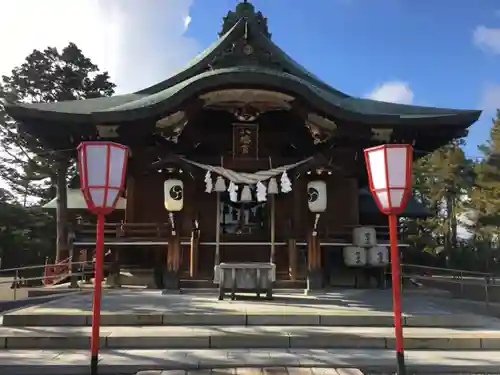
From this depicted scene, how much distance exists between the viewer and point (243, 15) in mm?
14609

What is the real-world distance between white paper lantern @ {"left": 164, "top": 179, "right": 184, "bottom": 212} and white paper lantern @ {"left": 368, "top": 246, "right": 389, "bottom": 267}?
496 centimetres

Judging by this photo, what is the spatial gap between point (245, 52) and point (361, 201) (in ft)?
25.1

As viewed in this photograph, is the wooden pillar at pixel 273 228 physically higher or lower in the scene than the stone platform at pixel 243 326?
higher

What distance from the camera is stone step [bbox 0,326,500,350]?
609cm

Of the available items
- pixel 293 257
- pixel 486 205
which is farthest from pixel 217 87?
pixel 486 205

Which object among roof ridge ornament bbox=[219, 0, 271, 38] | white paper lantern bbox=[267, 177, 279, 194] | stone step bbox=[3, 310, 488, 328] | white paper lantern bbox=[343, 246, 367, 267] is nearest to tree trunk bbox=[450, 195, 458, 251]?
roof ridge ornament bbox=[219, 0, 271, 38]

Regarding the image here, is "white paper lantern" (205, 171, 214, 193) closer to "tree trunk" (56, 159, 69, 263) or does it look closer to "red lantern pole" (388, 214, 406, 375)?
"red lantern pole" (388, 214, 406, 375)

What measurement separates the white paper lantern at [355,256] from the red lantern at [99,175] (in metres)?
7.25

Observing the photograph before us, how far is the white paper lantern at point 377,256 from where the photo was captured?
10703mm

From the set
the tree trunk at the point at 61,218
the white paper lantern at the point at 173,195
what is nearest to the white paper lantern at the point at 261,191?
the white paper lantern at the point at 173,195

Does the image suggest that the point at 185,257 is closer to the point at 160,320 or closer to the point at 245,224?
the point at 245,224

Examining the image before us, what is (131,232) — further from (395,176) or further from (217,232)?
(395,176)

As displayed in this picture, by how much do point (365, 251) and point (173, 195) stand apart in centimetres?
506

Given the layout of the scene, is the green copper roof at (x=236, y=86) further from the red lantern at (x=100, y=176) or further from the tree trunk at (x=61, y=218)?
the tree trunk at (x=61, y=218)
